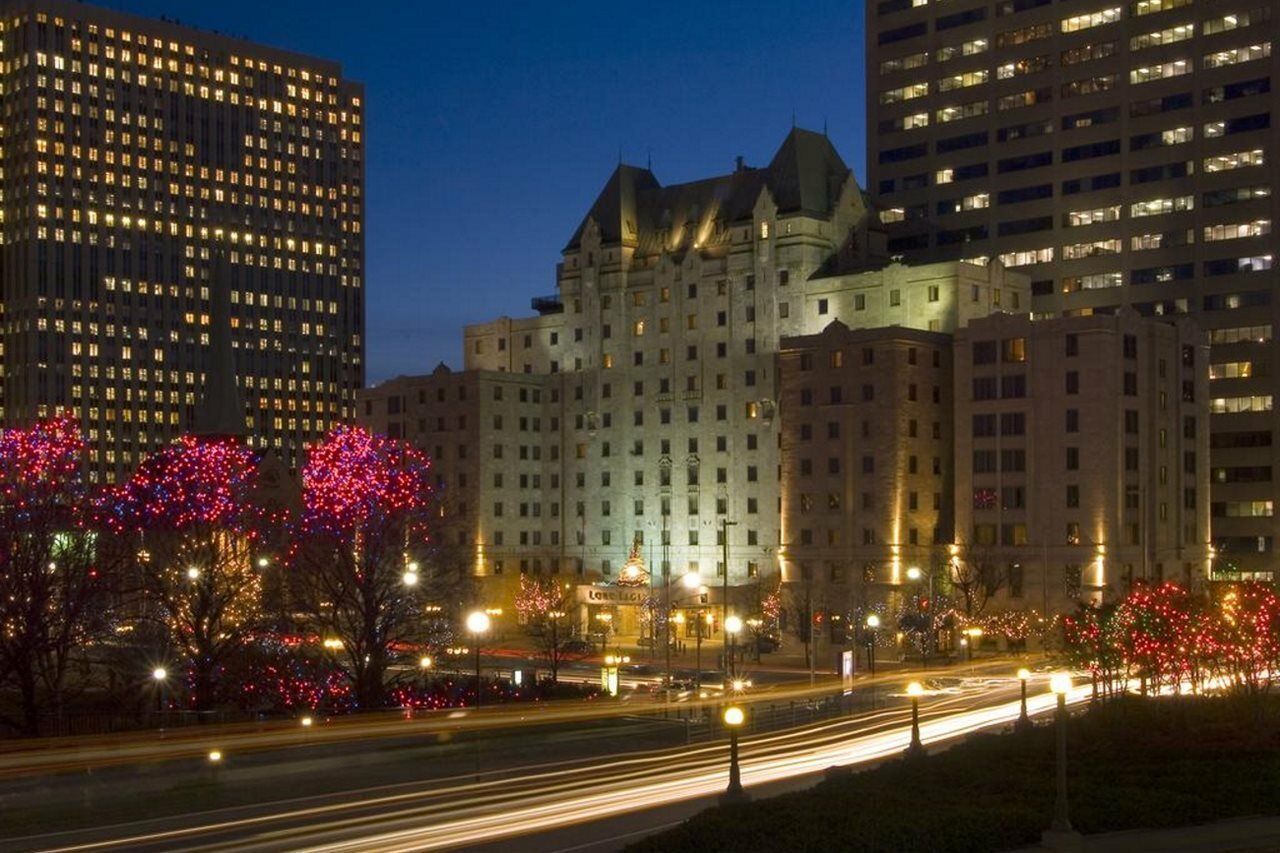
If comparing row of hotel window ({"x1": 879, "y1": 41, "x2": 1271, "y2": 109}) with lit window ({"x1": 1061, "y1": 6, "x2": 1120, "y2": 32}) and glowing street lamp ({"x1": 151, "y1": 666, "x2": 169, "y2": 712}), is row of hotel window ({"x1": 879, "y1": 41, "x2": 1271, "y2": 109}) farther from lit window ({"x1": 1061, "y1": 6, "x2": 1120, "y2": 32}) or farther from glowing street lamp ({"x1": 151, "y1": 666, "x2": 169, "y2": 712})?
glowing street lamp ({"x1": 151, "y1": 666, "x2": 169, "y2": 712})

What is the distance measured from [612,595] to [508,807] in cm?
10756

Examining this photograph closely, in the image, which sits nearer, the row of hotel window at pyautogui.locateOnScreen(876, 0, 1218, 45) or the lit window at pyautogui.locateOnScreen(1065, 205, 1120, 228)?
the row of hotel window at pyautogui.locateOnScreen(876, 0, 1218, 45)

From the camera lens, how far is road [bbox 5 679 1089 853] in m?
45.0

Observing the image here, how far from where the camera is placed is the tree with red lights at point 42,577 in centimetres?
7590

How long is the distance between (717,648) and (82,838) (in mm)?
103659

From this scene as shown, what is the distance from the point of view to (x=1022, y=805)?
4534 centimetres

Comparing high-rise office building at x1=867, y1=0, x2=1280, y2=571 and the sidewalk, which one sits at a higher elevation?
high-rise office building at x1=867, y1=0, x2=1280, y2=571

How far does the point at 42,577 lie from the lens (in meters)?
78.1

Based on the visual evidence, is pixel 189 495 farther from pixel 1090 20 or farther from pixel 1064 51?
pixel 1090 20

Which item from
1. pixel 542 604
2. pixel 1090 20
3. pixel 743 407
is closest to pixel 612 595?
pixel 542 604

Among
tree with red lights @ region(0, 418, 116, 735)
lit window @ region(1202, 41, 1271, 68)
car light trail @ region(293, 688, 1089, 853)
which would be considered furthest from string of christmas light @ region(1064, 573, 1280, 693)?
lit window @ region(1202, 41, 1271, 68)

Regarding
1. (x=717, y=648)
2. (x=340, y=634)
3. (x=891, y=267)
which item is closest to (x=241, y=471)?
(x=340, y=634)

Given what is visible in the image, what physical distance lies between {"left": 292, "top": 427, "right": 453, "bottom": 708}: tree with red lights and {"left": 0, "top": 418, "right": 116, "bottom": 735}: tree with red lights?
1020 centimetres

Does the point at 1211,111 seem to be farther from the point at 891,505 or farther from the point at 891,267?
the point at 891,505
